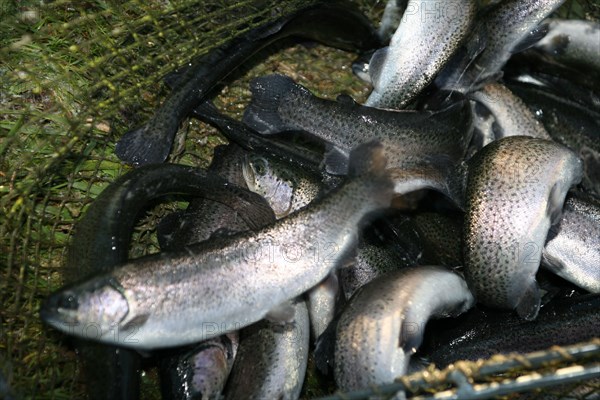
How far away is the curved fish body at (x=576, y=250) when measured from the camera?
127 inches

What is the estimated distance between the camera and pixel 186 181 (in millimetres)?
3209

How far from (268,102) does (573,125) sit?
184cm

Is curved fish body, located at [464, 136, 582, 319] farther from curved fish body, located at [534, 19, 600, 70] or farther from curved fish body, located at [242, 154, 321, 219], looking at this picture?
curved fish body, located at [534, 19, 600, 70]

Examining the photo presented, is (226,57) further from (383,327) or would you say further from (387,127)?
(383,327)

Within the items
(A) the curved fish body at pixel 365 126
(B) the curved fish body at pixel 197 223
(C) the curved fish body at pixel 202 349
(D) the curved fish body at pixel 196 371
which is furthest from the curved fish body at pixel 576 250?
(D) the curved fish body at pixel 196 371

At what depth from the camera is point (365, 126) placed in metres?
3.32

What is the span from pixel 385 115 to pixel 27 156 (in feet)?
6.06

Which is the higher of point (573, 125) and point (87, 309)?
point (573, 125)

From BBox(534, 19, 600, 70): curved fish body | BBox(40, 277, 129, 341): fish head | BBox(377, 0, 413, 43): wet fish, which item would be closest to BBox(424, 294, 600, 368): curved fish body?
BBox(40, 277, 129, 341): fish head

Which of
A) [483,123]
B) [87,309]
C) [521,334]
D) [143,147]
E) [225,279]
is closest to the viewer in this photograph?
[87,309]

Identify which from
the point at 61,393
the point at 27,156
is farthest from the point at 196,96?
the point at 61,393

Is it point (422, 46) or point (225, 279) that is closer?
point (225, 279)

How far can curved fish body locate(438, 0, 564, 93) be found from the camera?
12.0ft

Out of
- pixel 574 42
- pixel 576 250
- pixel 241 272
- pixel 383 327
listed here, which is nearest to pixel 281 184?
pixel 241 272
